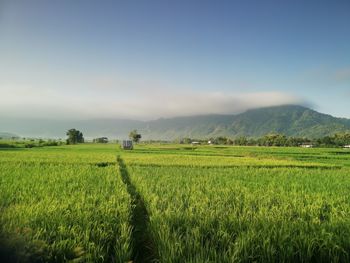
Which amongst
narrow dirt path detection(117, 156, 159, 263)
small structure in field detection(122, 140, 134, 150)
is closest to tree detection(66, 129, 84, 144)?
small structure in field detection(122, 140, 134, 150)

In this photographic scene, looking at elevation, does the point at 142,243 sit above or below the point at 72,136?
below

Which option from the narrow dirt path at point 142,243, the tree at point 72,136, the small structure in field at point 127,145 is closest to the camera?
the narrow dirt path at point 142,243

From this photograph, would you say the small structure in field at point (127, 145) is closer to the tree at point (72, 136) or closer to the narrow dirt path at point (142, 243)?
the tree at point (72, 136)

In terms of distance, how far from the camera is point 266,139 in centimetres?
11256

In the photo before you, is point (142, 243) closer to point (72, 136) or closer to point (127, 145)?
point (127, 145)

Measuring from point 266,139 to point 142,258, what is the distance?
112964 mm

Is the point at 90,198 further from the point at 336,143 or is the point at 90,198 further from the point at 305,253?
the point at 336,143

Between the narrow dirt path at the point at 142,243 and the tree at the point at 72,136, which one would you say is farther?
the tree at the point at 72,136

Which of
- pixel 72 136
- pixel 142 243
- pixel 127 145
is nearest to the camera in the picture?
pixel 142 243

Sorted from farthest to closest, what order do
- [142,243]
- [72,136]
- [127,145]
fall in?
[72,136] → [127,145] → [142,243]

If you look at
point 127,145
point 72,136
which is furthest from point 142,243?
point 72,136

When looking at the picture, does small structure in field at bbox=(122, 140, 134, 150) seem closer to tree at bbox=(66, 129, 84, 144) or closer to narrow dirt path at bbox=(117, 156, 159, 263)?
tree at bbox=(66, 129, 84, 144)

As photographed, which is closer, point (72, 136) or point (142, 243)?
point (142, 243)

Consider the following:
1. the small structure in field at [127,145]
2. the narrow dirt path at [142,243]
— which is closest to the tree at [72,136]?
the small structure in field at [127,145]
